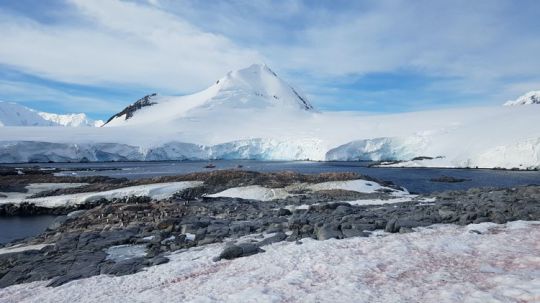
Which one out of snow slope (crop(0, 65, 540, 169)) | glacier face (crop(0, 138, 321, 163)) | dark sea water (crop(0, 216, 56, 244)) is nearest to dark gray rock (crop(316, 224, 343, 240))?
dark sea water (crop(0, 216, 56, 244))

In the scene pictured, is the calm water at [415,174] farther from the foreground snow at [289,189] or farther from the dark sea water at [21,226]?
the dark sea water at [21,226]

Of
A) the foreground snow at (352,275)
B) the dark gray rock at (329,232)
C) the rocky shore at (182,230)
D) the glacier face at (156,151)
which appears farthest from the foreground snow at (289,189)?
the glacier face at (156,151)

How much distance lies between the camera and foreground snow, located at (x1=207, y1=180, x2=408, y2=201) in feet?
101

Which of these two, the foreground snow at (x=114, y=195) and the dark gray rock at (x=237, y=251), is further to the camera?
the foreground snow at (x=114, y=195)

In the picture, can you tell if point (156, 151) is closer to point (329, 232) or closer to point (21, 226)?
point (21, 226)

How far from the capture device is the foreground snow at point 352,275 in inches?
316

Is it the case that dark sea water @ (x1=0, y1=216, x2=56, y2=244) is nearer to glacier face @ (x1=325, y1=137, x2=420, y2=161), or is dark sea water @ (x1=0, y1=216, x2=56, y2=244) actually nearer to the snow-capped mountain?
glacier face @ (x1=325, y1=137, x2=420, y2=161)

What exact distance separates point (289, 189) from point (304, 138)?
90.0m

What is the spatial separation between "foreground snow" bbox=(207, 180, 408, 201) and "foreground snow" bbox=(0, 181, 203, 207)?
10.1 ft

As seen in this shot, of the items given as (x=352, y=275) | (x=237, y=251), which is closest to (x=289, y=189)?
(x=237, y=251)

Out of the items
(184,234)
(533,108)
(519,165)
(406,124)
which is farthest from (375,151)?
(184,234)

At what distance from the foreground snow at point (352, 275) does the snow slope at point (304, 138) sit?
67.4 metres

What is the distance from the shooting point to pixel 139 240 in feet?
51.4

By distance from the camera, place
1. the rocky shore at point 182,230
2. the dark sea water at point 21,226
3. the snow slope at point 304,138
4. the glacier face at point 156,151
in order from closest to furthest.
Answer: the rocky shore at point 182,230 < the dark sea water at point 21,226 < the snow slope at point 304,138 < the glacier face at point 156,151
